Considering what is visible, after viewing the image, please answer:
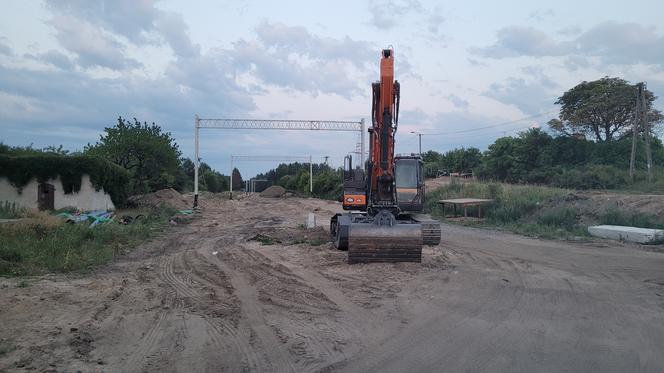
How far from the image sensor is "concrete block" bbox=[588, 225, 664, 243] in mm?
16936

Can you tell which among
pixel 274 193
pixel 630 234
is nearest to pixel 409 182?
pixel 630 234

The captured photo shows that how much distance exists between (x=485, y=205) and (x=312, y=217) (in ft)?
39.2

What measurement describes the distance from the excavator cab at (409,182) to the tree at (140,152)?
3170cm

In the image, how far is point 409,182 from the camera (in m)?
15.7

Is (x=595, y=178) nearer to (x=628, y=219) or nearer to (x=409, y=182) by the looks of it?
(x=628, y=219)

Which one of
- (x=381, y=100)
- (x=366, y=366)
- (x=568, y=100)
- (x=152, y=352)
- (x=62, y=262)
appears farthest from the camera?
(x=568, y=100)

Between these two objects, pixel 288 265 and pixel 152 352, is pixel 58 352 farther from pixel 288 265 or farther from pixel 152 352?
pixel 288 265

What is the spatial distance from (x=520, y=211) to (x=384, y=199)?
15.2 metres

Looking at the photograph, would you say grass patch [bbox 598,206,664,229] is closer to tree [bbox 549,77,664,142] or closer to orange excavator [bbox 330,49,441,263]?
orange excavator [bbox 330,49,441,263]

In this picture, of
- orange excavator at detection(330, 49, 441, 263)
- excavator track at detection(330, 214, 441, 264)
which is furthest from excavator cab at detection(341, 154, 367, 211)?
excavator track at detection(330, 214, 441, 264)

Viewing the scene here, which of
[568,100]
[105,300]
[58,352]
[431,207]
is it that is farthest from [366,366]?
[568,100]

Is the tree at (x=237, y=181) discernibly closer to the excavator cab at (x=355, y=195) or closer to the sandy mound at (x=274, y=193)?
the sandy mound at (x=274, y=193)

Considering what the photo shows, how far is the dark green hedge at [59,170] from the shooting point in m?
29.5

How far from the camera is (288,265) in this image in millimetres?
12531
